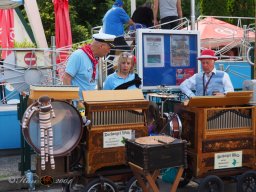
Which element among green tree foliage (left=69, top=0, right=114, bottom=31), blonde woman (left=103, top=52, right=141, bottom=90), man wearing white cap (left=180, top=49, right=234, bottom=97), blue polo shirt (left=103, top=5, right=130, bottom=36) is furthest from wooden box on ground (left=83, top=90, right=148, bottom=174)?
green tree foliage (left=69, top=0, right=114, bottom=31)

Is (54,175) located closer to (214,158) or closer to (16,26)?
(214,158)

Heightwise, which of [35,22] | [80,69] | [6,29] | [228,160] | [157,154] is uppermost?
[35,22]

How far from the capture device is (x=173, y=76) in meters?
6.77

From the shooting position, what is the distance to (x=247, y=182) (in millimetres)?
4719

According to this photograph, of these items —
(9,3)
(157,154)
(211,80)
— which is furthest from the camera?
(9,3)

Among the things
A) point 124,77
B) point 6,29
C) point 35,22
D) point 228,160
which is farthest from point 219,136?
point 35,22

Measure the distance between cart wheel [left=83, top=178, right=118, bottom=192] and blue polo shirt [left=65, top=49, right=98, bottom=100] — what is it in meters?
0.96

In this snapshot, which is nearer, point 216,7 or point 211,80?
point 211,80

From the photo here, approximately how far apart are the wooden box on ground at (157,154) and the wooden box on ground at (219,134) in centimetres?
56

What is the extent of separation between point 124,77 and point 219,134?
4.30ft

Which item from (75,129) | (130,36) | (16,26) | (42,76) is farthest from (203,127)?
(16,26)

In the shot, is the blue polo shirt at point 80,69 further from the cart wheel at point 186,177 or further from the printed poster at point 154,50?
the printed poster at point 154,50

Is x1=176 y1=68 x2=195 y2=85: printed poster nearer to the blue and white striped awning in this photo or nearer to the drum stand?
the drum stand

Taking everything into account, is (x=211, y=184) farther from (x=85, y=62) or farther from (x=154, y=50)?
(x=154, y=50)
